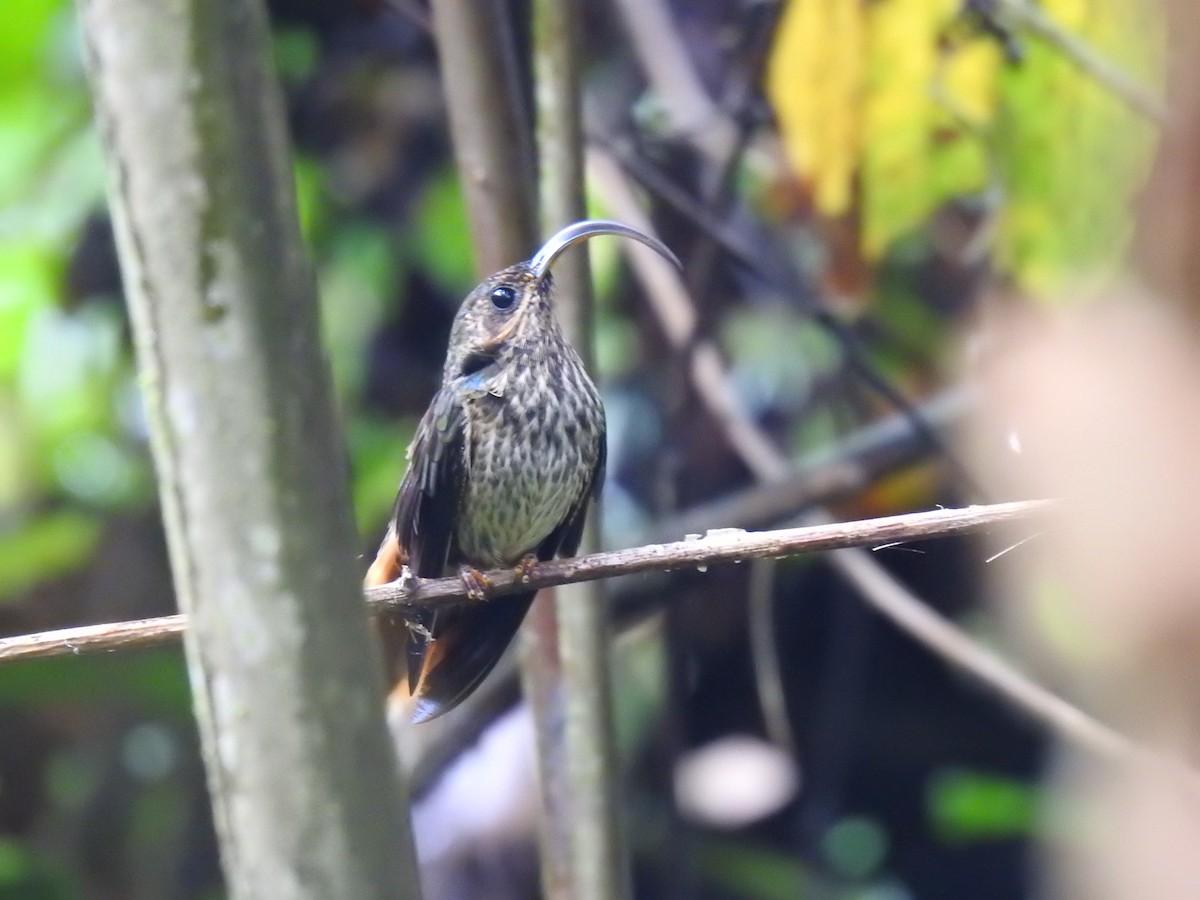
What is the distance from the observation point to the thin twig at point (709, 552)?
52.8 inches

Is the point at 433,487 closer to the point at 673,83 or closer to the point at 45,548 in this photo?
the point at 45,548

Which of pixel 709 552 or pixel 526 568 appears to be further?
pixel 526 568

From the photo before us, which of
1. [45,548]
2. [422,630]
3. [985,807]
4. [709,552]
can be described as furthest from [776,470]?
[709,552]

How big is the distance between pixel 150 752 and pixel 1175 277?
3250 millimetres

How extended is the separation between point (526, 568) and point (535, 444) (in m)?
0.29

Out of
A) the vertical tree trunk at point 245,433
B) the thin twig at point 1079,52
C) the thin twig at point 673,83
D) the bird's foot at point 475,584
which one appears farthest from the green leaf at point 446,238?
the vertical tree trunk at point 245,433

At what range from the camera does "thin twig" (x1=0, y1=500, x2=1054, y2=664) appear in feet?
4.40

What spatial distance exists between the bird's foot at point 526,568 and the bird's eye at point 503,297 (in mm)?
350

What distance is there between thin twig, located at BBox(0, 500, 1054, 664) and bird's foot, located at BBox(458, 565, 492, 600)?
0.12m

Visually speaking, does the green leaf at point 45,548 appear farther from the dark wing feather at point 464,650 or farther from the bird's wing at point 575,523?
the dark wing feather at point 464,650

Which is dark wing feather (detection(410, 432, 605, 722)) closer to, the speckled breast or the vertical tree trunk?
the speckled breast

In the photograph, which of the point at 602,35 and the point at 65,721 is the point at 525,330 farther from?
the point at 65,721

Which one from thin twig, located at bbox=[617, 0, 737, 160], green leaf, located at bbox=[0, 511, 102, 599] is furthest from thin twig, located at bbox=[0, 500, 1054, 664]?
thin twig, located at bbox=[617, 0, 737, 160]

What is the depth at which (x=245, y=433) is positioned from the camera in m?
0.97
